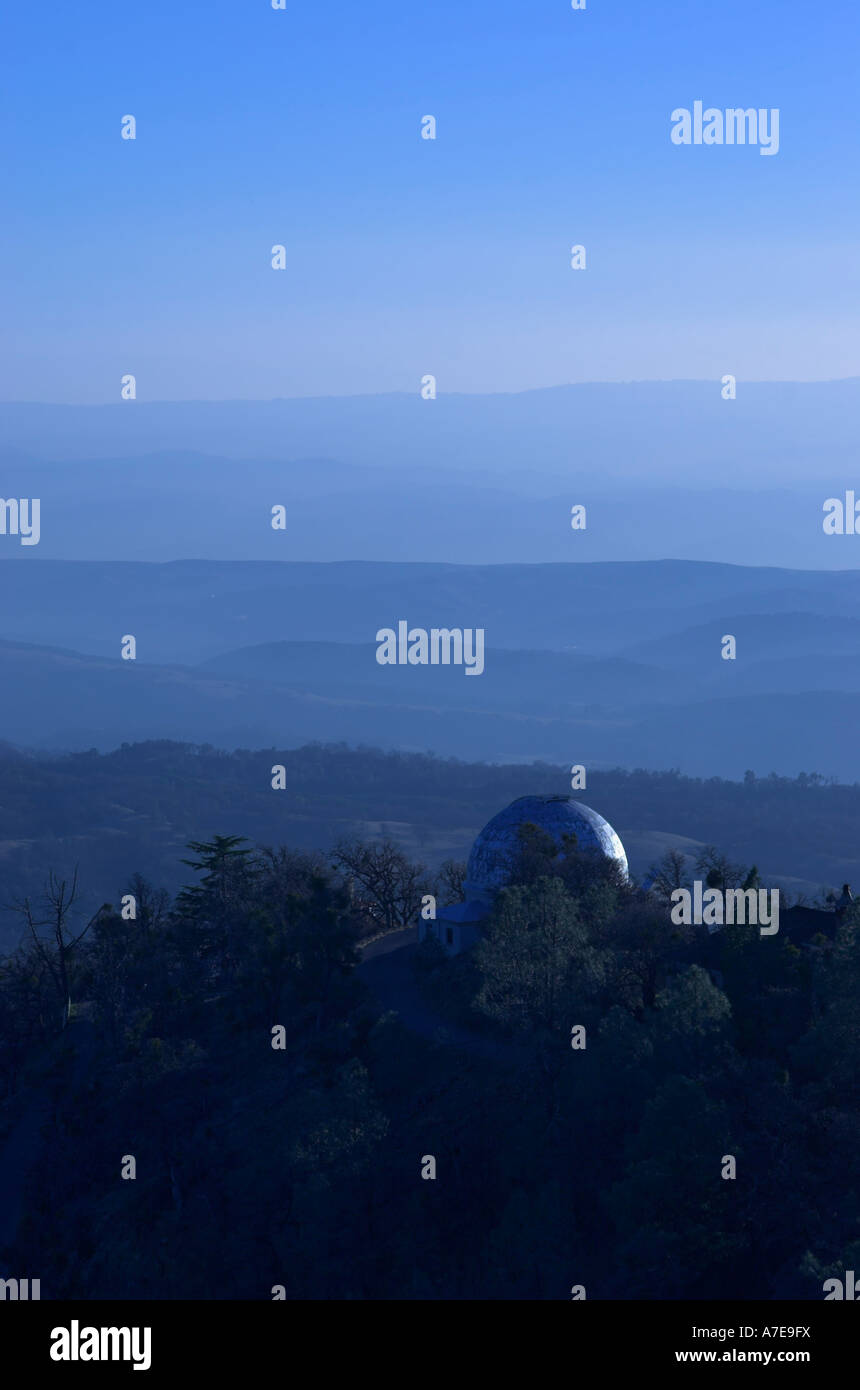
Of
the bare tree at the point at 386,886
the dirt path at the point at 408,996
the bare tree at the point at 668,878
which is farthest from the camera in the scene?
the bare tree at the point at 386,886

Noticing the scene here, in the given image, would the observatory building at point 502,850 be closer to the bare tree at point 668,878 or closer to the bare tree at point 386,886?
the bare tree at point 668,878

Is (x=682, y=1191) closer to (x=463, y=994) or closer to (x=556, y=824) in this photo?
(x=463, y=994)

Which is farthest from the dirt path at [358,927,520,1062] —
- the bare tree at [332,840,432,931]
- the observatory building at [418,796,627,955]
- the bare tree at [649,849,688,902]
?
the bare tree at [649,849,688,902]

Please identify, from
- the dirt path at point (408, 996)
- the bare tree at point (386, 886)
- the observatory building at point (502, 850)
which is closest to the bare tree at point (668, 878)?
the observatory building at point (502, 850)

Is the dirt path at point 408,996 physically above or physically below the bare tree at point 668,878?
below

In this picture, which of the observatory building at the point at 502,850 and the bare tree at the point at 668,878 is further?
the bare tree at the point at 668,878

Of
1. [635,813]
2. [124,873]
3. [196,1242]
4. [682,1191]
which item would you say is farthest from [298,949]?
[635,813]

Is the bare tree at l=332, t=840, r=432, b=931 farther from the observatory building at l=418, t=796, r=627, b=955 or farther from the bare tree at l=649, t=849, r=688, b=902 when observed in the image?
the bare tree at l=649, t=849, r=688, b=902

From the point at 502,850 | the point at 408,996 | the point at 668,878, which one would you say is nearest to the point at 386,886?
the point at 502,850
